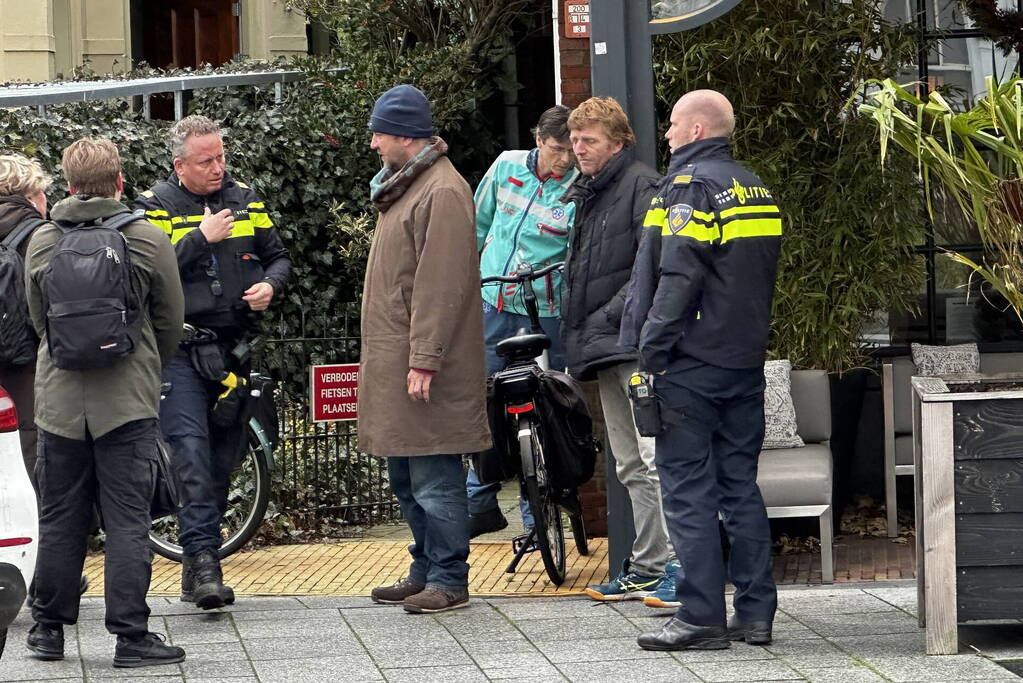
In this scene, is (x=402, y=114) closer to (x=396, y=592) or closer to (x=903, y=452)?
(x=396, y=592)

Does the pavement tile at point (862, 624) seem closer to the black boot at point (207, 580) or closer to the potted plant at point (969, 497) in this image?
the potted plant at point (969, 497)

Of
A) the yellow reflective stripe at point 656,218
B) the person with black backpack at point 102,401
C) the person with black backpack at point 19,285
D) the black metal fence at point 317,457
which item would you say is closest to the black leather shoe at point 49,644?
the person with black backpack at point 102,401

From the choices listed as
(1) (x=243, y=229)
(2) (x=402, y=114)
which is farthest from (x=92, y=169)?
(2) (x=402, y=114)

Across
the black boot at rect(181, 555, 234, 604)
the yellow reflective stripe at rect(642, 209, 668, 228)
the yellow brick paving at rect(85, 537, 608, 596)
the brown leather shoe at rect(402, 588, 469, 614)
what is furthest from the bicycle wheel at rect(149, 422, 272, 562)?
the yellow reflective stripe at rect(642, 209, 668, 228)

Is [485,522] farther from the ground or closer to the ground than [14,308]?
closer to the ground

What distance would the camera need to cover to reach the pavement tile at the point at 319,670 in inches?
213

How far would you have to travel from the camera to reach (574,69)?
763 cm

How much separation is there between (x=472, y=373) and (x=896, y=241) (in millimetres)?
2656

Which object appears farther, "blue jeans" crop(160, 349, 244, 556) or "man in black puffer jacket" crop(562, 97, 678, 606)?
"blue jeans" crop(160, 349, 244, 556)

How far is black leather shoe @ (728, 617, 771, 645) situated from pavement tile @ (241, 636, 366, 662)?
1.30 metres

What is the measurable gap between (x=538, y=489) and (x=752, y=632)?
50.2 inches

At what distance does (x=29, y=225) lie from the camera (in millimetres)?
6297

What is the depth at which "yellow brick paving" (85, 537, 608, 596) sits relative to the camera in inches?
275

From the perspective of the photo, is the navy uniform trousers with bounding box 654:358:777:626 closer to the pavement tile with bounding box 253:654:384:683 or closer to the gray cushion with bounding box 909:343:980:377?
the pavement tile with bounding box 253:654:384:683
